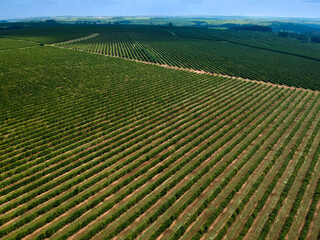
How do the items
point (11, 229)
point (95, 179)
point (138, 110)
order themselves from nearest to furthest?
point (11, 229) < point (95, 179) < point (138, 110)

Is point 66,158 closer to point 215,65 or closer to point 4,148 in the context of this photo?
point 4,148

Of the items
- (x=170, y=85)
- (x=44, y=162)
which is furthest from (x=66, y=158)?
(x=170, y=85)

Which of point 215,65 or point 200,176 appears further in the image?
point 215,65

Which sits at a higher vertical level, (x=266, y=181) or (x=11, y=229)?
(x=11, y=229)

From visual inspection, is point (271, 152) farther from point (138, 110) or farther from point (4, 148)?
point (4, 148)

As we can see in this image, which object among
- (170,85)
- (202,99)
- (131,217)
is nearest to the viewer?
(131,217)

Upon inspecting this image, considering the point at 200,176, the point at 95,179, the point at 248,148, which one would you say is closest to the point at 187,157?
the point at 200,176
